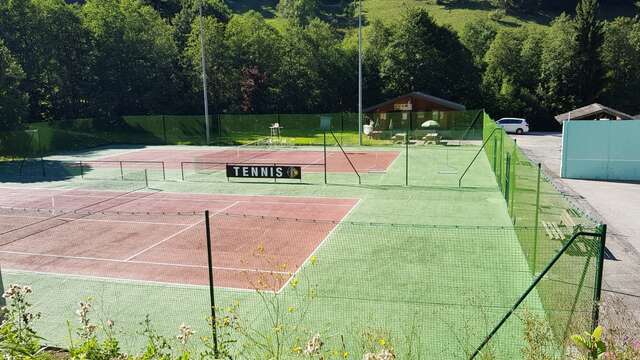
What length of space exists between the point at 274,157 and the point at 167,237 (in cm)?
1858

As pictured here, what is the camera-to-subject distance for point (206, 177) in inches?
1070

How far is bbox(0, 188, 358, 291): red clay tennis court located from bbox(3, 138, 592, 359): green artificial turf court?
53 cm

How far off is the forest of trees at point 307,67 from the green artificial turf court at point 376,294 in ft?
129

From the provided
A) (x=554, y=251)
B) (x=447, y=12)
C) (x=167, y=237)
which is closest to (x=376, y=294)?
(x=554, y=251)

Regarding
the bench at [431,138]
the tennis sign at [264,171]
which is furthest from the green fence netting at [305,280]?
the bench at [431,138]

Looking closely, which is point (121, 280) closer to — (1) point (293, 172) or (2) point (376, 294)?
(2) point (376, 294)

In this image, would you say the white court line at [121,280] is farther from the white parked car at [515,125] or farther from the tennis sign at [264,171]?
the white parked car at [515,125]

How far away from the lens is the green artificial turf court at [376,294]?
9.15 meters

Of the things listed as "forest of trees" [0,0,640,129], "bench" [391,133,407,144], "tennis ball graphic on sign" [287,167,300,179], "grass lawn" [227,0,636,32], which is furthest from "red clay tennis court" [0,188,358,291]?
"grass lawn" [227,0,636,32]

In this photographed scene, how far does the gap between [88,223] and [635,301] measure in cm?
1595

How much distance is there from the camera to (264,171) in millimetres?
24266

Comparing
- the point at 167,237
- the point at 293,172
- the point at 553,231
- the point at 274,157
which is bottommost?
the point at 167,237

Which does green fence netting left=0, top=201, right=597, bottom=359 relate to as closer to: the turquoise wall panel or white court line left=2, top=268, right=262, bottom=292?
white court line left=2, top=268, right=262, bottom=292

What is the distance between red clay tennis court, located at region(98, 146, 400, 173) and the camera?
99.2 feet
